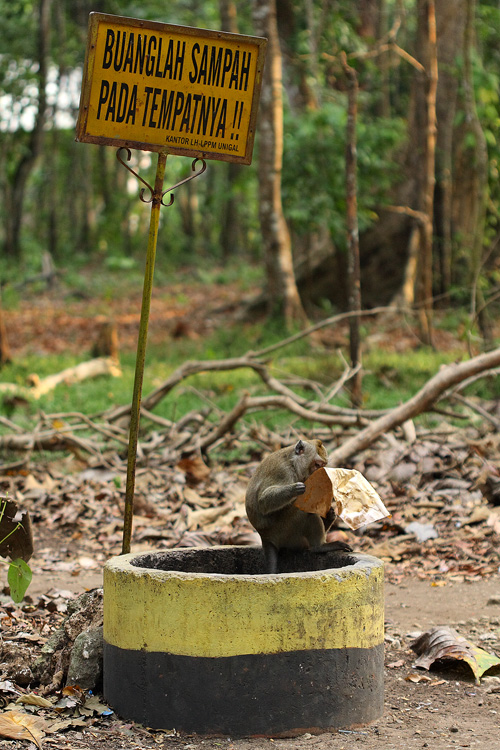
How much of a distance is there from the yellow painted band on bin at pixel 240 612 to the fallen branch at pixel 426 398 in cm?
306

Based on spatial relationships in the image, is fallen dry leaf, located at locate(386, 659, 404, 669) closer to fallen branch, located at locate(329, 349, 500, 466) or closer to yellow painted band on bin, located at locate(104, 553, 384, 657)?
yellow painted band on bin, located at locate(104, 553, 384, 657)

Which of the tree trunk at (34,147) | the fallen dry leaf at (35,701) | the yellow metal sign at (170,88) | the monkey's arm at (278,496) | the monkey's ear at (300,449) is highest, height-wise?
the tree trunk at (34,147)

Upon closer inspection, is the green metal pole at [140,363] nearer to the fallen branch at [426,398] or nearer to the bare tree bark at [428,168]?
the fallen branch at [426,398]

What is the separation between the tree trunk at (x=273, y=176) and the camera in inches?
518

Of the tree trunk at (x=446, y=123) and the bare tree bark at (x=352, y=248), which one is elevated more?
the tree trunk at (x=446, y=123)

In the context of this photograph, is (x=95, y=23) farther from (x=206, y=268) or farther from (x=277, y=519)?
(x=206, y=268)

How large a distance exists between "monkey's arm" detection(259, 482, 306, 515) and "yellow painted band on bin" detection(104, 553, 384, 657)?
35 cm

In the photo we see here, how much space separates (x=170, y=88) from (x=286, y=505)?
71.8 inches

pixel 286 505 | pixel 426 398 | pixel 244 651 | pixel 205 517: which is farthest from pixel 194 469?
pixel 244 651

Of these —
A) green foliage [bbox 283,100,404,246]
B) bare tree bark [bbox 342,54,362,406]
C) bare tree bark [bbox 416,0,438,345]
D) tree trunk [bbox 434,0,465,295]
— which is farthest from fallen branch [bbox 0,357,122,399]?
tree trunk [bbox 434,0,465,295]

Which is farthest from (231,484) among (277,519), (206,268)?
(206,268)

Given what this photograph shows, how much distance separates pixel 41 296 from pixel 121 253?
6.44 metres

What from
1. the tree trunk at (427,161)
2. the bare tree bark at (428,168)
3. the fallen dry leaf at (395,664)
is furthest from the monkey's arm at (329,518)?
the bare tree bark at (428,168)

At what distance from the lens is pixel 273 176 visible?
13297 mm
